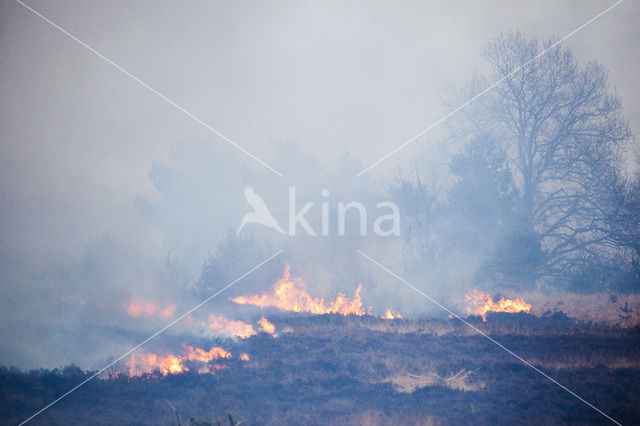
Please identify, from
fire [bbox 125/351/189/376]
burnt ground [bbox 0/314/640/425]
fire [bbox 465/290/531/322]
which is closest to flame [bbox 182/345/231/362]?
fire [bbox 125/351/189/376]

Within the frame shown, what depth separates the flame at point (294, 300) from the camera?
26.5 meters

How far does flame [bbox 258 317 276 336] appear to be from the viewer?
20094 millimetres

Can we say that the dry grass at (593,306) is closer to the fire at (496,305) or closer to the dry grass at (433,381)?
the fire at (496,305)

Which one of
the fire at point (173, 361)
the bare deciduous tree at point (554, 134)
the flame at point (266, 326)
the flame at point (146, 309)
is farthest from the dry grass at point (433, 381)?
the flame at point (146, 309)

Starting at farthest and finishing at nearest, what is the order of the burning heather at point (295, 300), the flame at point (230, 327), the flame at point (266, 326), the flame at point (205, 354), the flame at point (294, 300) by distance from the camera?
the flame at point (294, 300) < the burning heather at point (295, 300) < the flame at point (230, 327) < the flame at point (266, 326) < the flame at point (205, 354)

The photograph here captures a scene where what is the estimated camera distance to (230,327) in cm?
2255

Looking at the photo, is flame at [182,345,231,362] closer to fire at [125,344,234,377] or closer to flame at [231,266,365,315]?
fire at [125,344,234,377]

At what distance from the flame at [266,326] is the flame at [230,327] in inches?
19.7

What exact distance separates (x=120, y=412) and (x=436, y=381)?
9.52 metres

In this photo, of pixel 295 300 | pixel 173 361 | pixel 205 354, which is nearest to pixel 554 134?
pixel 295 300

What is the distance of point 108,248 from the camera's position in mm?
40188

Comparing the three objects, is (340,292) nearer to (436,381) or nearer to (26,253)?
(436,381)

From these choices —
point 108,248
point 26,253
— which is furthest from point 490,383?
point 26,253

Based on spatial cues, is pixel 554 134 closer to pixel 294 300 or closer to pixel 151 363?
pixel 294 300
